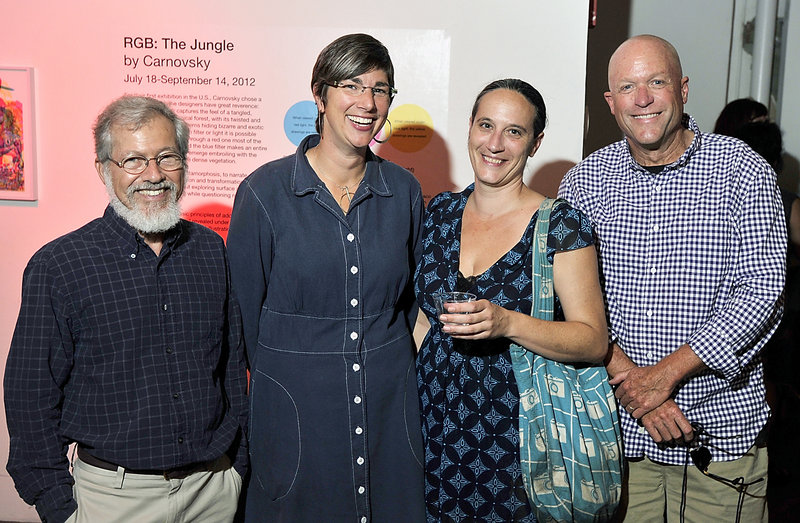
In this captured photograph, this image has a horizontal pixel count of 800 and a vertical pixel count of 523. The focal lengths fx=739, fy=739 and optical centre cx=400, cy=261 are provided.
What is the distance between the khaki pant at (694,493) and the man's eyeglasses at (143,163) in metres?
1.83

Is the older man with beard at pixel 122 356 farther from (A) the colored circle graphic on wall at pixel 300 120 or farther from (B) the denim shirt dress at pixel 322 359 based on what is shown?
(A) the colored circle graphic on wall at pixel 300 120

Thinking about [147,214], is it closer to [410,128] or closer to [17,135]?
[410,128]

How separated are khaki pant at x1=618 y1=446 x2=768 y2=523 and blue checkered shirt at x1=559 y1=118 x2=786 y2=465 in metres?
0.06

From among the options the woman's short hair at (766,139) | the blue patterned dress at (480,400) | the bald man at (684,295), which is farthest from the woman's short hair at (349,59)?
the woman's short hair at (766,139)

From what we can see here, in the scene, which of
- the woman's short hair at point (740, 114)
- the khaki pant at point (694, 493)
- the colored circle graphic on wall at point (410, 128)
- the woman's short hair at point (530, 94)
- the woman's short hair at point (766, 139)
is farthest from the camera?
the woman's short hair at point (740, 114)

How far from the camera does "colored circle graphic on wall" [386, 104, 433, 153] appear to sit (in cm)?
362

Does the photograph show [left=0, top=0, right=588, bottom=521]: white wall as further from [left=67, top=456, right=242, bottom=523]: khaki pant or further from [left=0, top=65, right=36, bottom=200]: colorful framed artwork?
[left=67, top=456, right=242, bottom=523]: khaki pant

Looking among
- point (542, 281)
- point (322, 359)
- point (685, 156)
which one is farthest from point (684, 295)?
point (322, 359)

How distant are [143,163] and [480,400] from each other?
1225 millimetres

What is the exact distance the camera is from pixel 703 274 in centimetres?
242

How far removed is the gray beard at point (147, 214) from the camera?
7.00ft

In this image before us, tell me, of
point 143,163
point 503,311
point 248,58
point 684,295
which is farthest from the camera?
point 248,58

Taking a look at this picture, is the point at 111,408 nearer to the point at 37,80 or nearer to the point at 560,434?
the point at 560,434

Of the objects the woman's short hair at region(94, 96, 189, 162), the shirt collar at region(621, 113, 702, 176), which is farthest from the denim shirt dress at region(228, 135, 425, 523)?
the shirt collar at region(621, 113, 702, 176)
